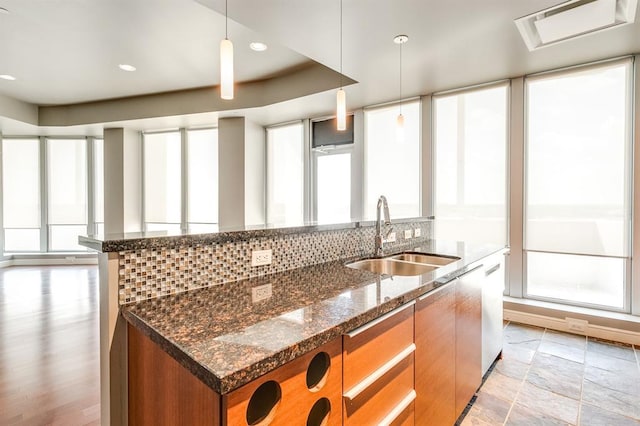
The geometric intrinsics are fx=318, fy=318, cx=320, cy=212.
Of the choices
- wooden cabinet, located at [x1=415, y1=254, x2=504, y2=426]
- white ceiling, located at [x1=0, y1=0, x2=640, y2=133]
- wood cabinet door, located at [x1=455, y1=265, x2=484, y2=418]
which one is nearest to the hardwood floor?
wooden cabinet, located at [x1=415, y1=254, x2=504, y2=426]

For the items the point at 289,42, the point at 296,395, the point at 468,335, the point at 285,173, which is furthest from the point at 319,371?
the point at 285,173

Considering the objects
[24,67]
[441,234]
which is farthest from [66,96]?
[441,234]

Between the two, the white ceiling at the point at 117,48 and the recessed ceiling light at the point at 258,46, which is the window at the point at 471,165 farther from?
the recessed ceiling light at the point at 258,46

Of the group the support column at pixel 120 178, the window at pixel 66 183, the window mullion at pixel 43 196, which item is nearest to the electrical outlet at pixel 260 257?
the support column at pixel 120 178

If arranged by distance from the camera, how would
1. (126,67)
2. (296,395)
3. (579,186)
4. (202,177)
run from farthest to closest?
(202,177) → (126,67) → (579,186) → (296,395)

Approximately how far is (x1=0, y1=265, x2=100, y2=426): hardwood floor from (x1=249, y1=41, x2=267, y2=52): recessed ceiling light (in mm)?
3454

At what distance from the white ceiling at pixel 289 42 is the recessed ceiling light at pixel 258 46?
0.08 metres

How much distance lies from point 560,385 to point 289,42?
3.48m

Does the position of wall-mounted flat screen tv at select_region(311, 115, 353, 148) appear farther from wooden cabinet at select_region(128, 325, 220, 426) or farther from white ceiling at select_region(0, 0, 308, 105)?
wooden cabinet at select_region(128, 325, 220, 426)

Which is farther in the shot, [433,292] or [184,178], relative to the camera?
[184,178]

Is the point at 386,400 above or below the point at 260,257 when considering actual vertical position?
below

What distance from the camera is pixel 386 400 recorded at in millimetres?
1226

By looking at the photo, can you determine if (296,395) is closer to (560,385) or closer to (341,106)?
(341,106)

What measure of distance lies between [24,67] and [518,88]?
6.29 metres
